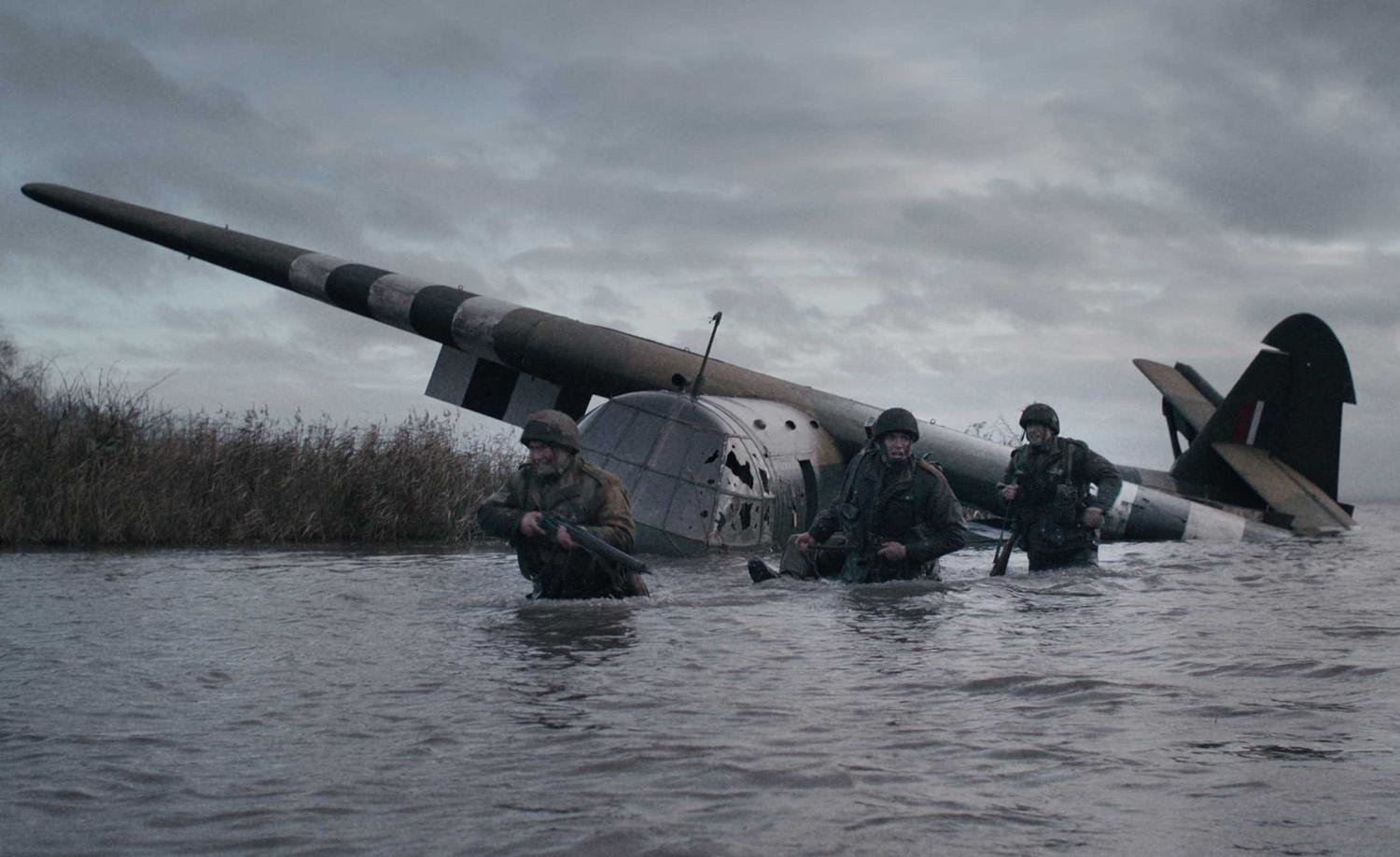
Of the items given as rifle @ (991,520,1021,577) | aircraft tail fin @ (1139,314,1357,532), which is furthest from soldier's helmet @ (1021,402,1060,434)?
aircraft tail fin @ (1139,314,1357,532)

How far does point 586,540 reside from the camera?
905cm

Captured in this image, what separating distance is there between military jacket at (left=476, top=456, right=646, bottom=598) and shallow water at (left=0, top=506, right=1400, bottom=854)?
26cm

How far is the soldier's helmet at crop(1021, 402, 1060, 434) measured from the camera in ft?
44.1

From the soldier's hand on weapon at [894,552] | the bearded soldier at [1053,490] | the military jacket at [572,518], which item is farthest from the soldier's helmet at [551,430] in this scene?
the bearded soldier at [1053,490]

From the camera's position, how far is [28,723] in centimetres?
562

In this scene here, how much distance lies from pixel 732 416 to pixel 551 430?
5.84 m

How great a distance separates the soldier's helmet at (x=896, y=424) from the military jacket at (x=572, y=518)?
291 centimetres

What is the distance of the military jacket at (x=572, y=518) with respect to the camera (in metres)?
9.47

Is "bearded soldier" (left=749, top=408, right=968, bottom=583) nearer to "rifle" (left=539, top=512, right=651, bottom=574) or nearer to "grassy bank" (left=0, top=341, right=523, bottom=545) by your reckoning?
"rifle" (left=539, top=512, right=651, bottom=574)

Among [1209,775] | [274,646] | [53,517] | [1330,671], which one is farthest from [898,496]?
[53,517]

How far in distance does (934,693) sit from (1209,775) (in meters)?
1.83

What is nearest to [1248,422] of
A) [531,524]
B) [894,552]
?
[894,552]

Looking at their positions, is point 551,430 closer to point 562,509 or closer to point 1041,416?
point 562,509

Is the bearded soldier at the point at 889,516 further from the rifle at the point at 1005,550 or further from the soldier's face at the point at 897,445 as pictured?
the rifle at the point at 1005,550
